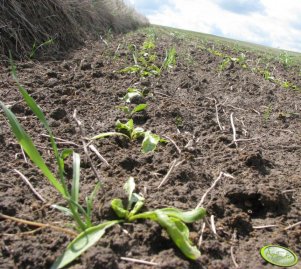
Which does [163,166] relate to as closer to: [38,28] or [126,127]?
[126,127]

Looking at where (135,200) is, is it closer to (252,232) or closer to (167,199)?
(167,199)

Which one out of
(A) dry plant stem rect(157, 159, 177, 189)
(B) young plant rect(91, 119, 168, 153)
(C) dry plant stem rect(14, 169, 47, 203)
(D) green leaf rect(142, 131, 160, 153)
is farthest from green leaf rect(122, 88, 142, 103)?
(C) dry plant stem rect(14, 169, 47, 203)

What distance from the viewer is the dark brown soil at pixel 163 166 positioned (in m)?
1.08

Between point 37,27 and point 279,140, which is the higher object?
point 37,27

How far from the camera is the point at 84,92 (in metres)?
2.43

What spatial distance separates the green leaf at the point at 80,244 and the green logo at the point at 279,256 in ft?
1.57

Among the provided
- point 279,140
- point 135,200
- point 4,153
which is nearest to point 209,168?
point 135,200

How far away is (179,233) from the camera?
105cm

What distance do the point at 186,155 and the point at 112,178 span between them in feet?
1.28

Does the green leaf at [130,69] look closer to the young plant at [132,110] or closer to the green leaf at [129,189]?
the young plant at [132,110]

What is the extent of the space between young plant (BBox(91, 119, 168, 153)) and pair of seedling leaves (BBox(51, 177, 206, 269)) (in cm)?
44

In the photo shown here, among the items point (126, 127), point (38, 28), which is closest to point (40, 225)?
point (126, 127)

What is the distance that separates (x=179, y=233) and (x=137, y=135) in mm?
853

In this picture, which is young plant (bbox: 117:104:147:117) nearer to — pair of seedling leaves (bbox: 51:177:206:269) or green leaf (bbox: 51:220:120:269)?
pair of seedling leaves (bbox: 51:177:206:269)
